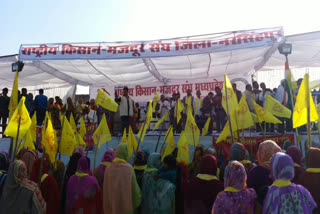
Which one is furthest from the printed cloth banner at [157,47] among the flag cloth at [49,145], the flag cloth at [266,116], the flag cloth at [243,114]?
the flag cloth at [49,145]

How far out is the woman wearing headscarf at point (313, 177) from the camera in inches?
119

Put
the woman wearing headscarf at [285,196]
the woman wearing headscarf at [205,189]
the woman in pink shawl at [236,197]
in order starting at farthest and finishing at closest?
the woman wearing headscarf at [205,189]
the woman in pink shawl at [236,197]
the woman wearing headscarf at [285,196]

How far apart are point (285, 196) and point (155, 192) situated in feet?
4.91

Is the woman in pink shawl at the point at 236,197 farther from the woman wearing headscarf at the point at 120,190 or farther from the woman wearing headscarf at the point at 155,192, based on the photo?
the woman wearing headscarf at the point at 120,190

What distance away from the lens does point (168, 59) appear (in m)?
9.41

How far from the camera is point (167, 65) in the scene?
10156 millimetres

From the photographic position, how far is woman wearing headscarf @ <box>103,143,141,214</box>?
3.50 meters

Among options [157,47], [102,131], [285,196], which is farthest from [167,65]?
[285,196]

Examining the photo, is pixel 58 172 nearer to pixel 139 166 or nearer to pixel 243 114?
pixel 139 166

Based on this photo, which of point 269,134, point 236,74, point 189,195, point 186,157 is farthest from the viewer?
point 236,74

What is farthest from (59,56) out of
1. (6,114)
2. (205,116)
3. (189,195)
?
(189,195)

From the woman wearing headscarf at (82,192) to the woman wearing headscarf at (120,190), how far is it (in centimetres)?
14

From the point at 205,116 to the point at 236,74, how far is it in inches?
146

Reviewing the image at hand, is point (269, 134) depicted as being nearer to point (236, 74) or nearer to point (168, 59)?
point (168, 59)
